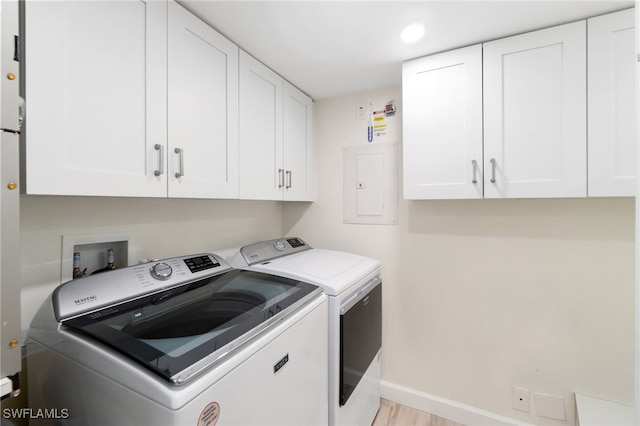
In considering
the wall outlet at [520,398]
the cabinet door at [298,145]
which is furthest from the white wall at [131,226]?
the wall outlet at [520,398]

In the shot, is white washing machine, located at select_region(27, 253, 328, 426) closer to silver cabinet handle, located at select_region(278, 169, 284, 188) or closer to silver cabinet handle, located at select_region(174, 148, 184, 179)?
silver cabinet handle, located at select_region(174, 148, 184, 179)

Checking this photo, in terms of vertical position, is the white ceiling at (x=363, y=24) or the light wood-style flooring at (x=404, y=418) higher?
the white ceiling at (x=363, y=24)

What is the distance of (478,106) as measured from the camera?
4.95ft

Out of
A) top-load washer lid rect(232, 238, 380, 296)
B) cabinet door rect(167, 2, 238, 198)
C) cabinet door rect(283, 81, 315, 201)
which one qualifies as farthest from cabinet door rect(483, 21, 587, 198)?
cabinet door rect(167, 2, 238, 198)

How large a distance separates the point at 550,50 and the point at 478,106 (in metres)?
0.38

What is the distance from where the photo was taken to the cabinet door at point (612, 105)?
1.23 m

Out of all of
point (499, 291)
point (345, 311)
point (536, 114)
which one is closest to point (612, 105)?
point (536, 114)

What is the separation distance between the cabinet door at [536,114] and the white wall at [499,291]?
29 centimetres

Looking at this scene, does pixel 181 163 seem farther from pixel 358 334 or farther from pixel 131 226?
pixel 358 334

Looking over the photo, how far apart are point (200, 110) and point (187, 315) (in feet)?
2.95

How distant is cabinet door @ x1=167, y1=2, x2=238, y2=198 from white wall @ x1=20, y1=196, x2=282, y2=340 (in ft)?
1.23

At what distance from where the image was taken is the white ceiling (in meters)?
1.21

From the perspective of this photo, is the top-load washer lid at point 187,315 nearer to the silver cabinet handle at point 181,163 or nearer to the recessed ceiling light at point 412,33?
the silver cabinet handle at point 181,163

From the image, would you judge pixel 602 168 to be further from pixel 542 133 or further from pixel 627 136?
pixel 542 133
